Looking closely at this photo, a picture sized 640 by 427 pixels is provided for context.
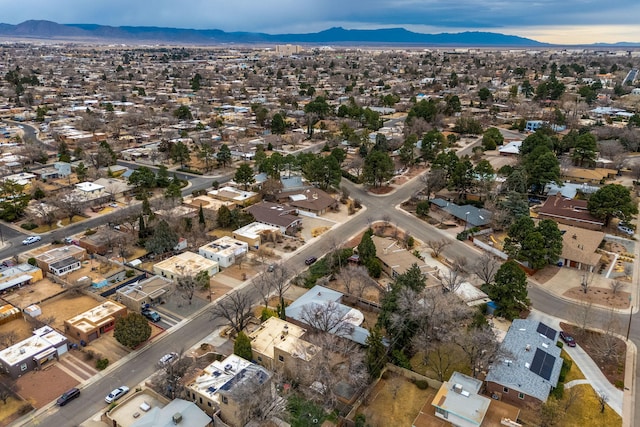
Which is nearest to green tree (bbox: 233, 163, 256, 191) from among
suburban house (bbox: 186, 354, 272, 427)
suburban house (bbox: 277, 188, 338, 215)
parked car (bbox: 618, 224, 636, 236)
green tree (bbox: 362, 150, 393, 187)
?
suburban house (bbox: 277, 188, 338, 215)

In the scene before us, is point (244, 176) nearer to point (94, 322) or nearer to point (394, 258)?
point (394, 258)

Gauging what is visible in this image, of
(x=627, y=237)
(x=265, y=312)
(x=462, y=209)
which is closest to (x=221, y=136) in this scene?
(x=462, y=209)

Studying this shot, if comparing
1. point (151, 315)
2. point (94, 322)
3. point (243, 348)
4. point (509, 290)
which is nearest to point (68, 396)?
point (94, 322)

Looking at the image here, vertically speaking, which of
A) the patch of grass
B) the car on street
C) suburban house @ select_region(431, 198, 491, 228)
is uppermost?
suburban house @ select_region(431, 198, 491, 228)

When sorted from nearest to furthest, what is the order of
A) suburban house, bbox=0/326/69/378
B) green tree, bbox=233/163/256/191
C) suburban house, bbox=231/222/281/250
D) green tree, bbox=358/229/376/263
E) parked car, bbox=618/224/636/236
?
suburban house, bbox=0/326/69/378
green tree, bbox=358/229/376/263
suburban house, bbox=231/222/281/250
parked car, bbox=618/224/636/236
green tree, bbox=233/163/256/191

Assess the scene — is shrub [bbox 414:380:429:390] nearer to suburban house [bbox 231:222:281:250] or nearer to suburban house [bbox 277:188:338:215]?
suburban house [bbox 231:222:281:250]

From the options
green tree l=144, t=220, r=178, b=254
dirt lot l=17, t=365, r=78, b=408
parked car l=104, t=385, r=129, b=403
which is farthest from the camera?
green tree l=144, t=220, r=178, b=254
